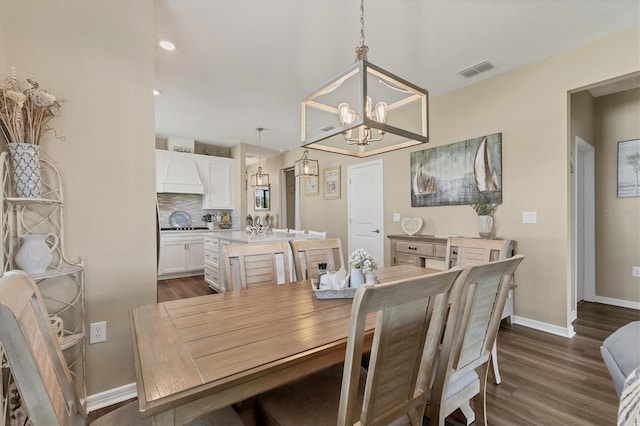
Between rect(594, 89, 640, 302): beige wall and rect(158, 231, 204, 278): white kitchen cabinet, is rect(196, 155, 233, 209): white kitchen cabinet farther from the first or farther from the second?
rect(594, 89, 640, 302): beige wall

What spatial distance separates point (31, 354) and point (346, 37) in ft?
9.32

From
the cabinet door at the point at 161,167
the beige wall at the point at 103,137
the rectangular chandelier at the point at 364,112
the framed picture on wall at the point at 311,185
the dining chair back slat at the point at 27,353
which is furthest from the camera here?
the framed picture on wall at the point at 311,185

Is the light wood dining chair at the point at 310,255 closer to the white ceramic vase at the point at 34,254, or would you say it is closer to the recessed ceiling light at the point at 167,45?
the white ceramic vase at the point at 34,254

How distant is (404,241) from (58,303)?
11.0 feet

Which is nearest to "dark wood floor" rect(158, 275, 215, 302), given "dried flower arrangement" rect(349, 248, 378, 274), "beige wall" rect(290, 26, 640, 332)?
"dried flower arrangement" rect(349, 248, 378, 274)

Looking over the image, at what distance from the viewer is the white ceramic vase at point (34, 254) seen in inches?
60.4

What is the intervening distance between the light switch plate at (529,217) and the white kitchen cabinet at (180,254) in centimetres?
538

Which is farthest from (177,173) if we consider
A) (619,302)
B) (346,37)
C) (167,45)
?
(619,302)

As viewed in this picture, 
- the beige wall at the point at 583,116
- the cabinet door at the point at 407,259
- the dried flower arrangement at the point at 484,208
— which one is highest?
the beige wall at the point at 583,116

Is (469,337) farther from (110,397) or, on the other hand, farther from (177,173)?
(177,173)

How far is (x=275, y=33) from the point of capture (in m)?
2.52

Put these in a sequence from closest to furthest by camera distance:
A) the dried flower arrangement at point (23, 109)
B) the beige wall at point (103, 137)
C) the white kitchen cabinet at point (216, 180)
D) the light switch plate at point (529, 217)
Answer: the dried flower arrangement at point (23, 109)
the beige wall at point (103, 137)
the light switch plate at point (529, 217)
the white kitchen cabinet at point (216, 180)

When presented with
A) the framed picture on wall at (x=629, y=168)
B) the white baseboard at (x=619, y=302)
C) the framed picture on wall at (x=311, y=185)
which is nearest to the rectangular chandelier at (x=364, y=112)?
the framed picture on wall at (x=311, y=185)

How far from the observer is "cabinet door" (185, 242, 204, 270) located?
5685 millimetres
